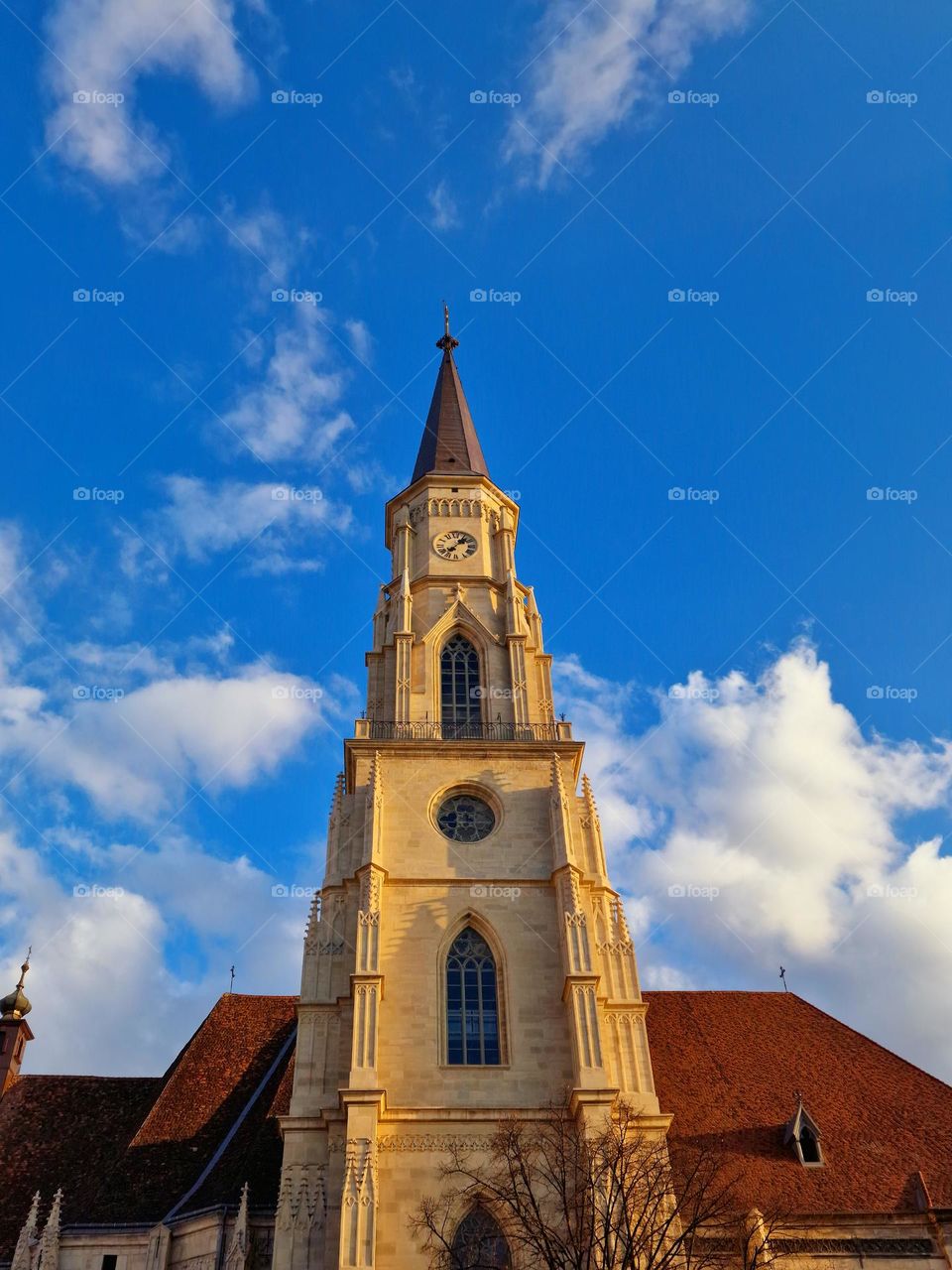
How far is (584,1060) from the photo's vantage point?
949 inches

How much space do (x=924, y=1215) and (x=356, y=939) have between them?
44.2 feet

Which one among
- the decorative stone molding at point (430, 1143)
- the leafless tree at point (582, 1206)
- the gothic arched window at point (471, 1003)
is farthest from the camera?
the gothic arched window at point (471, 1003)

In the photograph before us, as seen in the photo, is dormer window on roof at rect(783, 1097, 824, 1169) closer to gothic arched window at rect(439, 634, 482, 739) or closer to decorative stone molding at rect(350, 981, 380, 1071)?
decorative stone molding at rect(350, 981, 380, 1071)

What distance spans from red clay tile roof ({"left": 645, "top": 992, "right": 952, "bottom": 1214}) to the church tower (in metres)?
3.49

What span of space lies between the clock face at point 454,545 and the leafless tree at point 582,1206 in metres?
17.6

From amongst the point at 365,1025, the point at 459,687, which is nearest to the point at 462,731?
the point at 459,687

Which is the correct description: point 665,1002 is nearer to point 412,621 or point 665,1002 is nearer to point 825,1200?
point 825,1200

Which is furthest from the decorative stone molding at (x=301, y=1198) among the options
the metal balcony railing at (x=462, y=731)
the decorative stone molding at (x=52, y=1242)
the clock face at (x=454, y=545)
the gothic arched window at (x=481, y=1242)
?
the clock face at (x=454, y=545)

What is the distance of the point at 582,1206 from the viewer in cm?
1934

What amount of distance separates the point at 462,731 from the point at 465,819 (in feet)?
9.93

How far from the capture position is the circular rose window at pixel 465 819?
2875 cm

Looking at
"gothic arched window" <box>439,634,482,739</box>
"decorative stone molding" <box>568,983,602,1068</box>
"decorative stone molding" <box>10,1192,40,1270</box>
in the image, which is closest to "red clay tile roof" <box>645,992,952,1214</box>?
"decorative stone molding" <box>568,983,602,1068</box>

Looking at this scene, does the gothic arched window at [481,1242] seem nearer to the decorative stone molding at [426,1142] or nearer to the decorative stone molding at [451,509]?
the decorative stone molding at [426,1142]

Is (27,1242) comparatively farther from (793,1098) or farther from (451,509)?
Result: (451,509)
